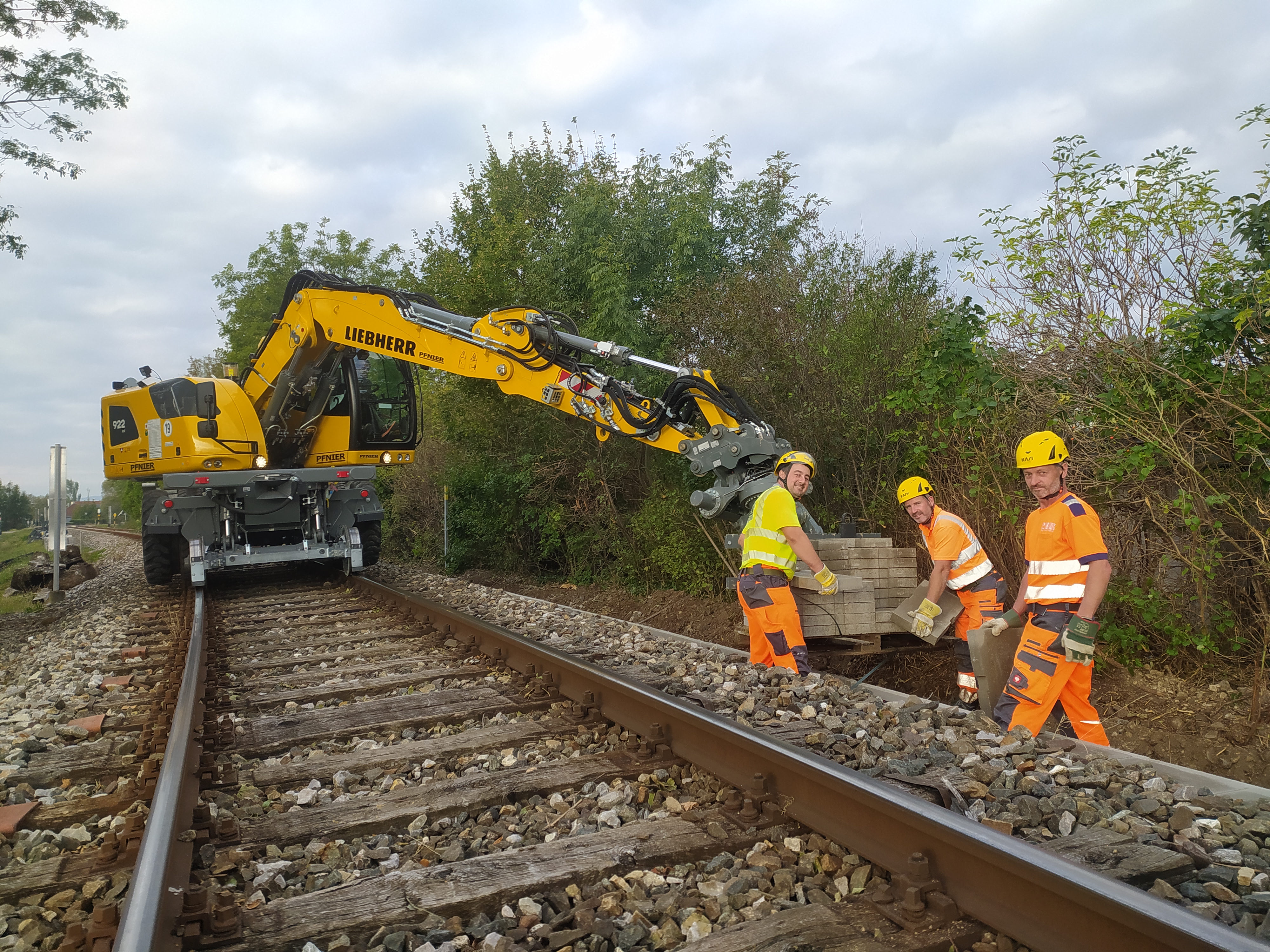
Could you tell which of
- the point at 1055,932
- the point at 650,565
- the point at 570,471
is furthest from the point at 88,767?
the point at 570,471

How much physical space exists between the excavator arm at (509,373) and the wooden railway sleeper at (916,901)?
4.12 meters

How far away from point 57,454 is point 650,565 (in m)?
8.78

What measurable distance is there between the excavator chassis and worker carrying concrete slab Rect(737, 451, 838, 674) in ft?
24.2

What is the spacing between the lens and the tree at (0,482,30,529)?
124 metres

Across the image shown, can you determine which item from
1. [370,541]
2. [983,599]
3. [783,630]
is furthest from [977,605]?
[370,541]

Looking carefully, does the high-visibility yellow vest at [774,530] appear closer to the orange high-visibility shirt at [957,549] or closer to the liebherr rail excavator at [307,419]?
the orange high-visibility shirt at [957,549]

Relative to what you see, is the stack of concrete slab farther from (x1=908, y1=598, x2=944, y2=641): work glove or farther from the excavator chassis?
the excavator chassis

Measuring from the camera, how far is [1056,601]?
4.66 m

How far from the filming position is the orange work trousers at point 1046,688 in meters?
4.52

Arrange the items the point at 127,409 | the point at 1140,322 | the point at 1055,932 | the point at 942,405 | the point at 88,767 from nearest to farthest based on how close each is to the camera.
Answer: the point at 1055,932, the point at 88,767, the point at 1140,322, the point at 942,405, the point at 127,409

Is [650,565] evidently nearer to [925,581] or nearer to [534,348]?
[534,348]

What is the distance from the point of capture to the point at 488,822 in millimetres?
3309

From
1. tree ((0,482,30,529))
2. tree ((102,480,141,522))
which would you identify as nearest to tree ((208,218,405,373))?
tree ((102,480,141,522))

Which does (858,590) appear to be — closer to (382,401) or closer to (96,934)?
(96,934)
